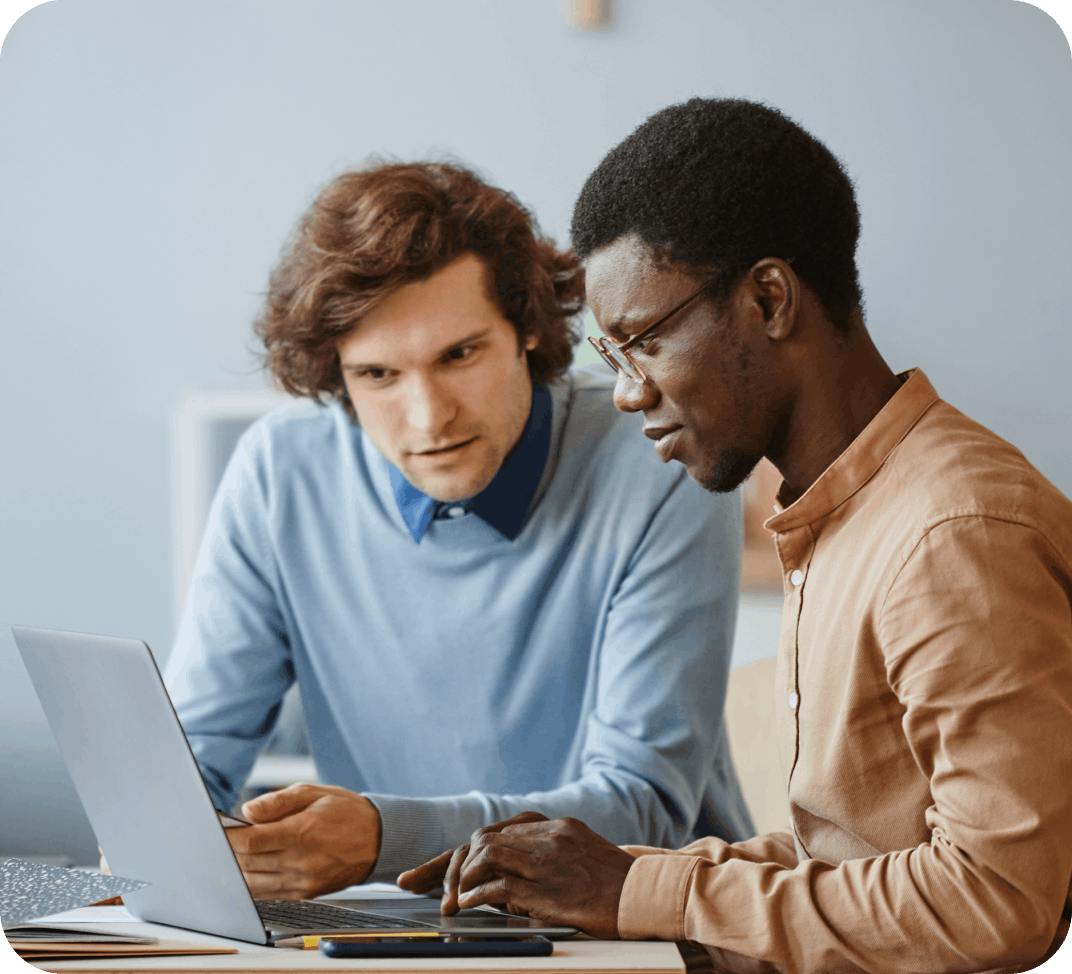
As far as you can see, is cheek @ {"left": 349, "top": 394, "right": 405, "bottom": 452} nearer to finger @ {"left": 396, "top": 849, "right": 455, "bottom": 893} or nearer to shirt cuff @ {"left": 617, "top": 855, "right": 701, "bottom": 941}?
finger @ {"left": 396, "top": 849, "right": 455, "bottom": 893}

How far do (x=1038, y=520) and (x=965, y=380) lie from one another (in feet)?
3.75

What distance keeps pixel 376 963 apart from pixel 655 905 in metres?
0.19

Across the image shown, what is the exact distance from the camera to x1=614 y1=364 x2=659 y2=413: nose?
32.3 inches

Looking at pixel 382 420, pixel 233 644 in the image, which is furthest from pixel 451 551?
pixel 233 644

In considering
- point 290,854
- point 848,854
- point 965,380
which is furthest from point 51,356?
point 848,854

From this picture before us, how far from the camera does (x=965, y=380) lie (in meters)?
1.70

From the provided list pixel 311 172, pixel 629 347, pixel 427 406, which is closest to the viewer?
pixel 629 347

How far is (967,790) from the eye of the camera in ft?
2.02

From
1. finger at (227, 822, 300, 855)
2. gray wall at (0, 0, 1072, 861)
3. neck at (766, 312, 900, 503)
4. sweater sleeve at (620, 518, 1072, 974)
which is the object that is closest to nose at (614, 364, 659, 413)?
neck at (766, 312, 900, 503)

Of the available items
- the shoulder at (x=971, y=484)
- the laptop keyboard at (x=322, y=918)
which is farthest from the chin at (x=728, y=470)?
the laptop keyboard at (x=322, y=918)

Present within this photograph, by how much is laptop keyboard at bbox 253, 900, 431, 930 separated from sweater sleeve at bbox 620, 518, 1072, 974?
0.77 ft

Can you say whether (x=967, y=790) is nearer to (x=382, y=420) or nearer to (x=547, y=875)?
(x=547, y=875)

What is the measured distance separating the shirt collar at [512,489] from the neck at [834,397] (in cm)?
63

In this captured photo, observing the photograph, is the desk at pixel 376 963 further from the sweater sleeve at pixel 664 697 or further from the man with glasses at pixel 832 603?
the sweater sleeve at pixel 664 697
